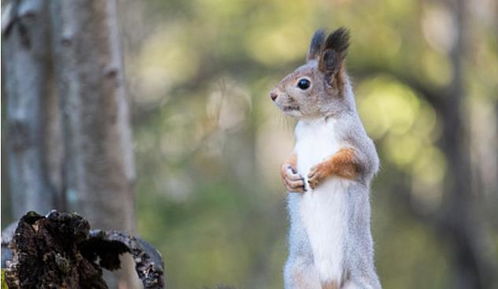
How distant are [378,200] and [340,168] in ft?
52.2

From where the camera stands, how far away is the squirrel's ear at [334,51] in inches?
188

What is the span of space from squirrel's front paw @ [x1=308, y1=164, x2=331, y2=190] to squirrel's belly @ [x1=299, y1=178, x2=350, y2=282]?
3 centimetres

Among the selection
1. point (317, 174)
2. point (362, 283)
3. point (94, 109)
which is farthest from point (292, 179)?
point (94, 109)

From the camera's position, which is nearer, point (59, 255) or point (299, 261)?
point (59, 255)

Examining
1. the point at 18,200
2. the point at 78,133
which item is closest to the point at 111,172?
the point at 78,133

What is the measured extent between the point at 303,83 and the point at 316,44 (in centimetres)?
18

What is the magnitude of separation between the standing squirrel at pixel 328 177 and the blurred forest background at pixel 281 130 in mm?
7706

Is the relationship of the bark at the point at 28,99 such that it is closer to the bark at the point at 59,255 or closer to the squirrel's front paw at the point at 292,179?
the squirrel's front paw at the point at 292,179

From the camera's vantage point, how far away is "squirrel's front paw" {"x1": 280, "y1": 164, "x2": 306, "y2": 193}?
15.5 feet

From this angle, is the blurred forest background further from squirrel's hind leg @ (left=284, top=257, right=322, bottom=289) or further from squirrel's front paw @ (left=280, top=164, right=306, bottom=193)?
squirrel's front paw @ (left=280, top=164, right=306, bottom=193)

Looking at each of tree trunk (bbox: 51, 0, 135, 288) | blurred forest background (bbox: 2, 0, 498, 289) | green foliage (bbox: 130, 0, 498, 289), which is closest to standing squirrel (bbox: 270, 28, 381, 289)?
tree trunk (bbox: 51, 0, 135, 288)

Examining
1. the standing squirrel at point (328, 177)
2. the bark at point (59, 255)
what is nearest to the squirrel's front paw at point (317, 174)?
the standing squirrel at point (328, 177)

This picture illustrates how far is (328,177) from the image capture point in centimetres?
470

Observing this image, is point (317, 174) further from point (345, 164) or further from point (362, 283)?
point (362, 283)
